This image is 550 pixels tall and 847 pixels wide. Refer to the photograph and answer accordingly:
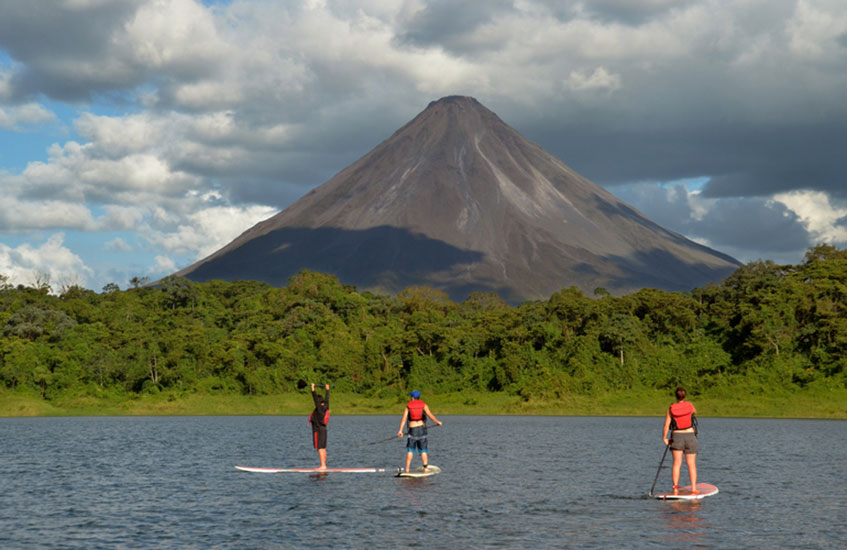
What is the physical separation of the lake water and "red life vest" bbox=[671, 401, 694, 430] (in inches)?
90.2

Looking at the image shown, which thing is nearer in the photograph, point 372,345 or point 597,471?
point 597,471

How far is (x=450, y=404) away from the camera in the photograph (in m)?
109

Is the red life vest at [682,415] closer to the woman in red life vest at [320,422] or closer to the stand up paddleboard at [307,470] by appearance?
the stand up paddleboard at [307,470]

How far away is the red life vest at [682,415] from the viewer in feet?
87.5

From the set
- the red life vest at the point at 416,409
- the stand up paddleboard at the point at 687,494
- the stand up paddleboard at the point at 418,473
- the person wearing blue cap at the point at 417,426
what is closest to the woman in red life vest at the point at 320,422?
the stand up paddleboard at the point at 418,473

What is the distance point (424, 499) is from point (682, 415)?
8.21 m

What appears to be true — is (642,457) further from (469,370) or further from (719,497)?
(469,370)

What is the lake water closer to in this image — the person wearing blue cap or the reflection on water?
the reflection on water

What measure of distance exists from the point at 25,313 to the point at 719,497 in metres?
125

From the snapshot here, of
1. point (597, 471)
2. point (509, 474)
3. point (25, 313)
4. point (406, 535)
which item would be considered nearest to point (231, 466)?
point (509, 474)

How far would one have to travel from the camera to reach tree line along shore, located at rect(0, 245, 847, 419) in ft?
326

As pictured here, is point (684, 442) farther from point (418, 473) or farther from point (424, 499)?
point (418, 473)

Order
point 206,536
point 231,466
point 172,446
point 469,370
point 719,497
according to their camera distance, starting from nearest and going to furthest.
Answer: point 206,536, point 719,497, point 231,466, point 172,446, point 469,370

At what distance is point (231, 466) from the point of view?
3856 centimetres
